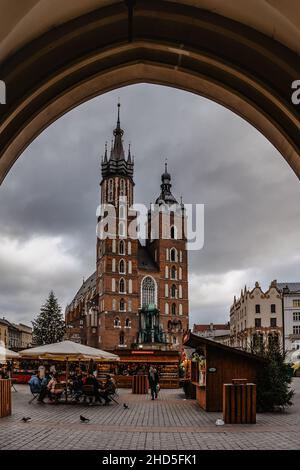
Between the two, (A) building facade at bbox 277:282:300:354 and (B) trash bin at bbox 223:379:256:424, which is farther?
(A) building facade at bbox 277:282:300:354

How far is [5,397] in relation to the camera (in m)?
13.4

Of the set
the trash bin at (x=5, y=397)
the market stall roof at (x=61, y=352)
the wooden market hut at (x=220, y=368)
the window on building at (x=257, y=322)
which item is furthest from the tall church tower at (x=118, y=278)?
the trash bin at (x=5, y=397)

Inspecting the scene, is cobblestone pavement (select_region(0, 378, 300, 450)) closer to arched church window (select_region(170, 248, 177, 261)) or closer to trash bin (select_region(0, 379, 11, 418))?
trash bin (select_region(0, 379, 11, 418))

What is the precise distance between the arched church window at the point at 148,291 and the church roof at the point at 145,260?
189cm

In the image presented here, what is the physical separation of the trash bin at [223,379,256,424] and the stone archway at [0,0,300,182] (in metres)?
7.72

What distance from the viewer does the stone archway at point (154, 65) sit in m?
5.39

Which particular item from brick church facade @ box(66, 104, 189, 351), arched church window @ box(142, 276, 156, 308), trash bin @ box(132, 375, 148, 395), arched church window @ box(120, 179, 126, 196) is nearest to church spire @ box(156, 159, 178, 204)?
brick church facade @ box(66, 104, 189, 351)

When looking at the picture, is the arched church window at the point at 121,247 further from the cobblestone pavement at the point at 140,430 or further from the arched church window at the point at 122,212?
the cobblestone pavement at the point at 140,430

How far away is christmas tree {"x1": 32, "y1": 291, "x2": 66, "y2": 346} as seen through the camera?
60219 millimetres

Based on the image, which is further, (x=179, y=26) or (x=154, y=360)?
(x=154, y=360)

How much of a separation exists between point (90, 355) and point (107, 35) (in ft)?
45.1

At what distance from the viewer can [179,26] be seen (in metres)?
5.57
